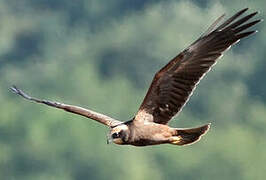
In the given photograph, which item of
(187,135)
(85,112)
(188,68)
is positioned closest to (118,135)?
(187,135)

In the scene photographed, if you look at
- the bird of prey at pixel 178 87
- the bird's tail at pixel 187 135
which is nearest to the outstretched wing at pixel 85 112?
the bird of prey at pixel 178 87

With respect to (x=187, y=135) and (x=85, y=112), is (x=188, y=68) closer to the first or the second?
(x=187, y=135)

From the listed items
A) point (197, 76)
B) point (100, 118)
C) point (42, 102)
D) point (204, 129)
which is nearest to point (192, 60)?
point (197, 76)

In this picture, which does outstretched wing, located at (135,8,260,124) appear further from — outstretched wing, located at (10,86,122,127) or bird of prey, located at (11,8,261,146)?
outstretched wing, located at (10,86,122,127)

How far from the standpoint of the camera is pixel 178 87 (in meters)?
19.5

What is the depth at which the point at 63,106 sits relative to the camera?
21.4m

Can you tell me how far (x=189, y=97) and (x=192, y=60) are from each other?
0.96 metres

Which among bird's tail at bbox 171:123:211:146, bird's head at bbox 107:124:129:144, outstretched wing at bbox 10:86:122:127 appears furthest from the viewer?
outstretched wing at bbox 10:86:122:127

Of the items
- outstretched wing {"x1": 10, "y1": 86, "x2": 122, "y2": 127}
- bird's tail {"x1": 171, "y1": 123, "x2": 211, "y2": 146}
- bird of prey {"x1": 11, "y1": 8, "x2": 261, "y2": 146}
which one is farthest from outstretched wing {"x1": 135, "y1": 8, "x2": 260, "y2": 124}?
outstretched wing {"x1": 10, "y1": 86, "x2": 122, "y2": 127}

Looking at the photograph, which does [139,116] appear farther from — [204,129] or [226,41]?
[226,41]

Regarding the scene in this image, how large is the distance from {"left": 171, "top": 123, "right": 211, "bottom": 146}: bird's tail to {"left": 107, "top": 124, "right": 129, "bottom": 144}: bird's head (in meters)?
1.19

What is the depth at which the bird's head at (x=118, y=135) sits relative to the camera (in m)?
19.1

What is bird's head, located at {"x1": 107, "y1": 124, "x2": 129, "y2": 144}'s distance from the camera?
19078 millimetres

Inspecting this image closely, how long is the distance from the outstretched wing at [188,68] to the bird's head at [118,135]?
20.9 inches
